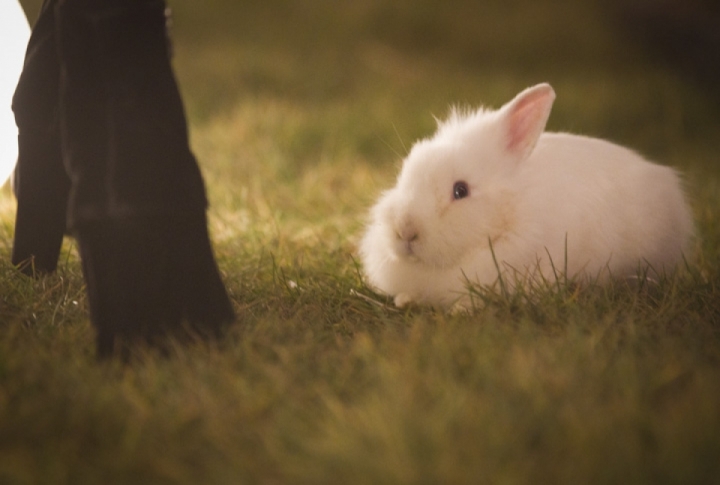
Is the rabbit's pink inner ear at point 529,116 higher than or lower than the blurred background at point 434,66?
higher

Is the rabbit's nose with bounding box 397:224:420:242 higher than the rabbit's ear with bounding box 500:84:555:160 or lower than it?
lower

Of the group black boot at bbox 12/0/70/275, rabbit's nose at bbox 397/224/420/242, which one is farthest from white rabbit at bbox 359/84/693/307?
black boot at bbox 12/0/70/275

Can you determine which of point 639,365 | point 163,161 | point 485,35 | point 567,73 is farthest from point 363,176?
point 485,35

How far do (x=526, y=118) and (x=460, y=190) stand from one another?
0.33 m

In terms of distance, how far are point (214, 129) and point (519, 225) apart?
11.7ft

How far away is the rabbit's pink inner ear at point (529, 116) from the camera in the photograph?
268 cm

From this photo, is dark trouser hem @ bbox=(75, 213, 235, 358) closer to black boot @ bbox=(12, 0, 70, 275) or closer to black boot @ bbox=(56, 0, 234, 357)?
black boot @ bbox=(56, 0, 234, 357)

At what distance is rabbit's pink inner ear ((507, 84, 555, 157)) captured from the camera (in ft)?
8.80

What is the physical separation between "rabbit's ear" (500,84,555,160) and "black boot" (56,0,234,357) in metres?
1.10

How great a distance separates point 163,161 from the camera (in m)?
2.25

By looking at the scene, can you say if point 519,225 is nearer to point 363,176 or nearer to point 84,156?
point 84,156

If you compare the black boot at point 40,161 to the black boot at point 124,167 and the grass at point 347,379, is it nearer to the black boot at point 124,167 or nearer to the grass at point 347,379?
the grass at point 347,379

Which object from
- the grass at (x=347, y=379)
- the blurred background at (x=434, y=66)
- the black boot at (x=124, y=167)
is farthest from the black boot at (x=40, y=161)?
the blurred background at (x=434, y=66)

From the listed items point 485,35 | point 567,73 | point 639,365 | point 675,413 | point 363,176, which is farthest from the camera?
point 485,35
